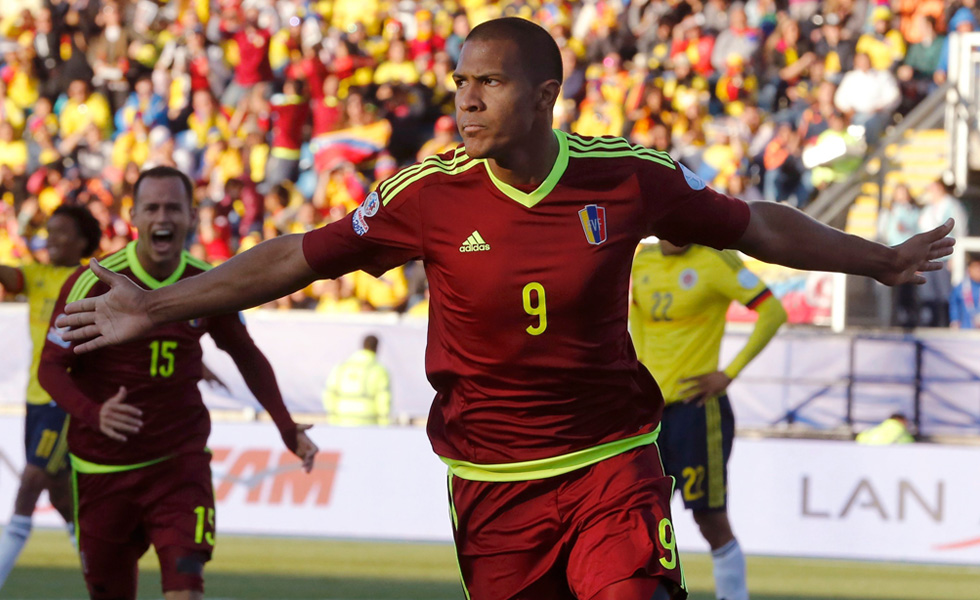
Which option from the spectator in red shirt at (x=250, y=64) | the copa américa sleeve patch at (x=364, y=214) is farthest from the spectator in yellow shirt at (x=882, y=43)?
the copa américa sleeve patch at (x=364, y=214)

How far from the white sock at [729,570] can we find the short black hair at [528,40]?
15.4ft

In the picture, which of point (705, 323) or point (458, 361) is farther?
point (705, 323)

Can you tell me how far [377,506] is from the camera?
12.4 metres

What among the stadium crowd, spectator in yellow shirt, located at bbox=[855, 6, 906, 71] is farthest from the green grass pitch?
spectator in yellow shirt, located at bbox=[855, 6, 906, 71]

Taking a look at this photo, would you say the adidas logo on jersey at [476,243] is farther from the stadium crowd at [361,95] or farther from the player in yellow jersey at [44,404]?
the stadium crowd at [361,95]

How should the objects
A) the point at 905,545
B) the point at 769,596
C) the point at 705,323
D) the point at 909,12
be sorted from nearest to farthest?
the point at 705,323, the point at 769,596, the point at 905,545, the point at 909,12

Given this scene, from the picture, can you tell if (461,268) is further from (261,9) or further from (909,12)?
(261,9)

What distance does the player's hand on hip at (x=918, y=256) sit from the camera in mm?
4535

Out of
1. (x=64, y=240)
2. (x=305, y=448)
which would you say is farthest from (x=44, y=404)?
(x=305, y=448)

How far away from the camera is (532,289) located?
4273 millimetres

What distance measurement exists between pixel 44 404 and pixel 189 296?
5.73 meters

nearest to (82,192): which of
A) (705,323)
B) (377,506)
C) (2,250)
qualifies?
(2,250)

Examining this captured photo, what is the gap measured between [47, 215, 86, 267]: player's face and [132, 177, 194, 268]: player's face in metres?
2.79

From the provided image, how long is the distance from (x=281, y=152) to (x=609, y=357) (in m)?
15.2
